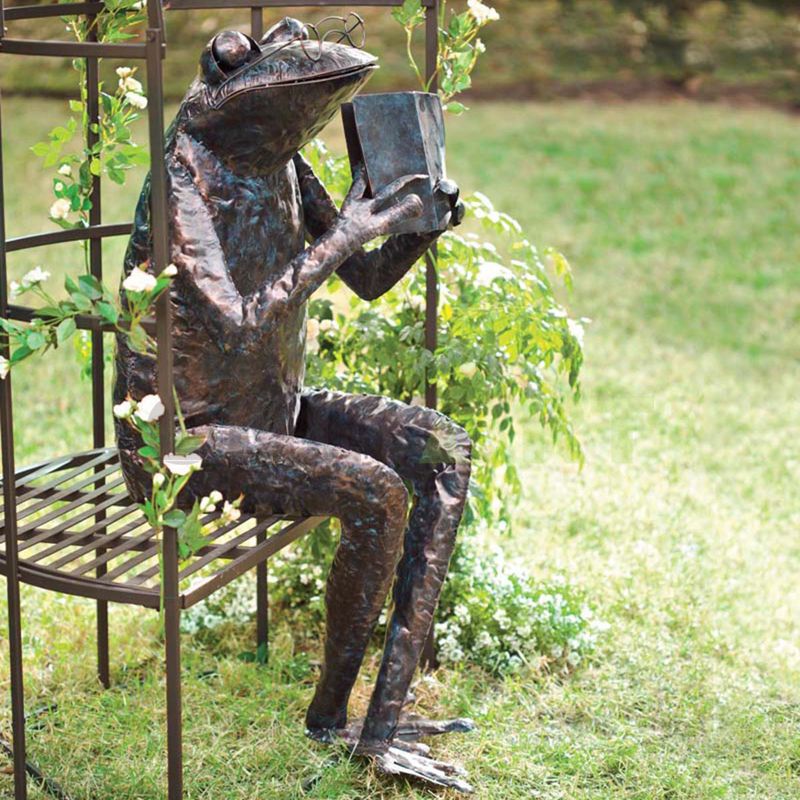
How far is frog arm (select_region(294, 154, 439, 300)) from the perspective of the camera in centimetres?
305

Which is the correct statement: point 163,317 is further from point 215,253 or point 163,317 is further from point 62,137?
point 62,137

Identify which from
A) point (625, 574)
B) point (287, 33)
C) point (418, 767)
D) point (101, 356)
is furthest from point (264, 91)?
point (625, 574)

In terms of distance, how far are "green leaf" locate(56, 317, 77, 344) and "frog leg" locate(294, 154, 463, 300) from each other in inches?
32.1

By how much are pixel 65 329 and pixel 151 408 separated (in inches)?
8.4

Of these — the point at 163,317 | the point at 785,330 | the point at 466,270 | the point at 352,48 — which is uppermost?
the point at 352,48

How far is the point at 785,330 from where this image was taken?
286 inches

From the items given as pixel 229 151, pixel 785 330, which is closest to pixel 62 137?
pixel 229 151

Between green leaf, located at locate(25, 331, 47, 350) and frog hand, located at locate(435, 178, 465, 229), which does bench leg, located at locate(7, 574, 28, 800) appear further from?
frog hand, located at locate(435, 178, 465, 229)

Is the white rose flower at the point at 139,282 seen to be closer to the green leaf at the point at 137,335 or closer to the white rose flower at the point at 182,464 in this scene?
the green leaf at the point at 137,335

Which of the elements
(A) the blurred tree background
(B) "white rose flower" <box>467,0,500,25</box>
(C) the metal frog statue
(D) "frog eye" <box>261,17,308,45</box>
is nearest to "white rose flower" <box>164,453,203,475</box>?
(C) the metal frog statue

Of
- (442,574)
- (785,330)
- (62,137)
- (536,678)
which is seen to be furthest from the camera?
(785,330)

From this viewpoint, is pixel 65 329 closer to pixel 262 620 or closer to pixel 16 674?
pixel 16 674

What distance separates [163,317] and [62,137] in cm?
64

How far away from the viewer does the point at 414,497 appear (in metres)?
3.14
